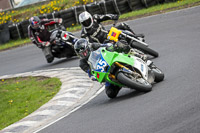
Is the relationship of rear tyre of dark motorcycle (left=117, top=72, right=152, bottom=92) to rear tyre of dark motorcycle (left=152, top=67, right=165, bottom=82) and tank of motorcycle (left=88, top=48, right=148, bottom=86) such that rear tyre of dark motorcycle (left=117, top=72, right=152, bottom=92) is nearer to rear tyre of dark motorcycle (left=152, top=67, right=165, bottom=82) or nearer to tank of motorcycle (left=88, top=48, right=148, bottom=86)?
tank of motorcycle (left=88, top=48, right=148, bottom=86)

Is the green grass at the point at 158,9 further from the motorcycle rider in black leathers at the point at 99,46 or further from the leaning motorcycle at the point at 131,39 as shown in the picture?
the motorcycle rider in black leathers at the point at 99,46

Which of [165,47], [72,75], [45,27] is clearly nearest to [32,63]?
[45,27]

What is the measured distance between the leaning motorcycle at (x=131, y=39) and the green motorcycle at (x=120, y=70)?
2.66 metres

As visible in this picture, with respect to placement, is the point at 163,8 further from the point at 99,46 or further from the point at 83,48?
the point at 83,48

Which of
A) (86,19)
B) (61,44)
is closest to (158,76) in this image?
(86,19)

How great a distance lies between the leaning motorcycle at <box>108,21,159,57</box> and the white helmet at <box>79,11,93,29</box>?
1020 millimetres

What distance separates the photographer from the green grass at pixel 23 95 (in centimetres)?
999

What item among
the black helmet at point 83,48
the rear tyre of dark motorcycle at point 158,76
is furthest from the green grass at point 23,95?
the rear tyre of dark motorcycle at point 158,76

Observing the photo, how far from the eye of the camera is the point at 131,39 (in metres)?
11.5

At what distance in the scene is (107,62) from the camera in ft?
27.2

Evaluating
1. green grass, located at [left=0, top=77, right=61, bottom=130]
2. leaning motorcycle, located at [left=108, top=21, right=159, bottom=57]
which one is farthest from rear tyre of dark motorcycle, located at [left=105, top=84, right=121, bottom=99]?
leaning motorcycle, located at [left=108, top=21, right=159, bottom=57]

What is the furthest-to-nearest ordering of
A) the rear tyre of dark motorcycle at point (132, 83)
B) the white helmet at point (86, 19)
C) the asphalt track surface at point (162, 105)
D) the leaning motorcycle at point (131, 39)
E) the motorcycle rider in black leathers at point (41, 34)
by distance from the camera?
the motorcycle rider in black leathers at point (41, 34) < the white helmet at point (86, 19) < the leaning motorcycle at point (131, 39) < the rear tyre of dark motorcycle at point (132, 83) < the asphalt track surface at point (162, 105)

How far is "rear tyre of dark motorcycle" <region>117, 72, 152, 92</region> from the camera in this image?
7.95 meters

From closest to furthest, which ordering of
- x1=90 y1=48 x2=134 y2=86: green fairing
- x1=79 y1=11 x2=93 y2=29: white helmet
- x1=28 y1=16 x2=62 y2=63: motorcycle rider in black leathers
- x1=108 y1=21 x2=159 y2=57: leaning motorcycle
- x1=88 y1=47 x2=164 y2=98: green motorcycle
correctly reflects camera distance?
x1=88 y1=47 x2=164 y2=98: green motorcycle < x1=90 y1=48 x2=134 y2=86: green fairing < x1=108 y1=21 x2=159 y2=57: leaning motorcycle < x1=79 y1=11 x2=93 y2=29: white helmet < x1=28 y1=16 x2=62 y2=63: motorcycle rider in black leathers
